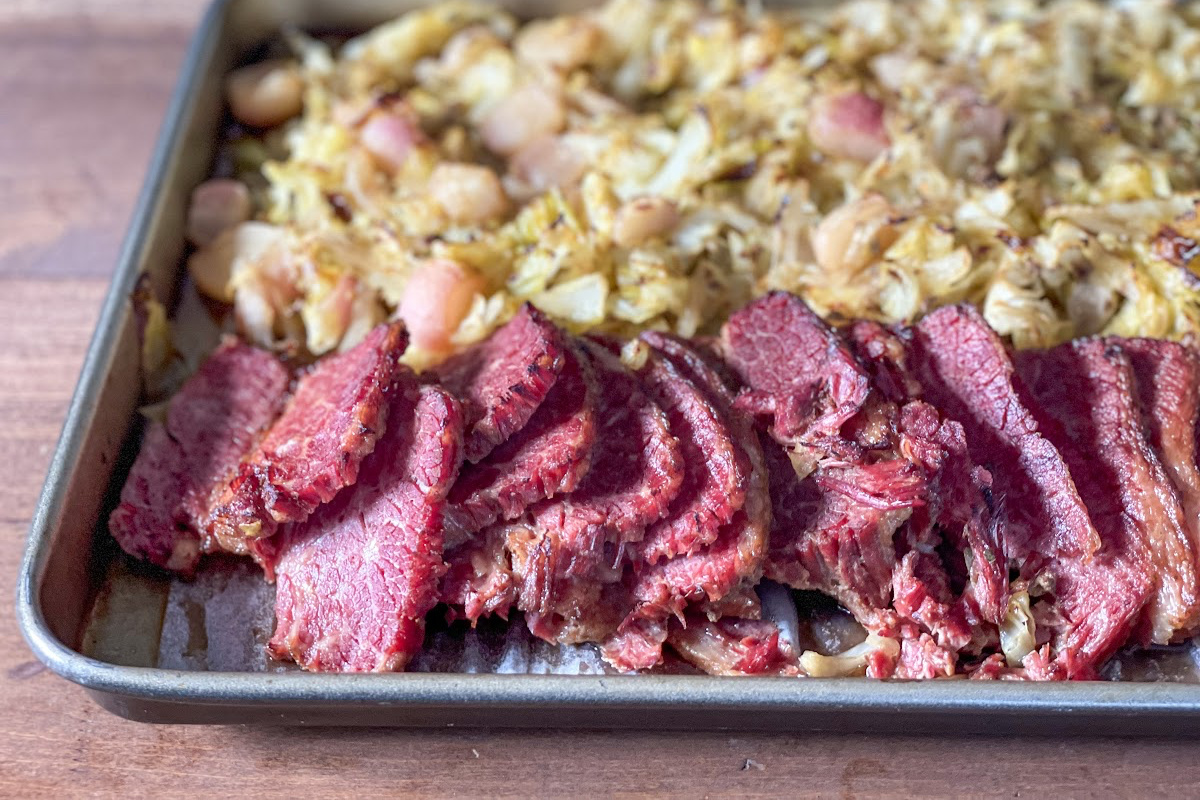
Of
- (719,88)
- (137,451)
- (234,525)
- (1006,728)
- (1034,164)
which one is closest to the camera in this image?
→ (1006,728)

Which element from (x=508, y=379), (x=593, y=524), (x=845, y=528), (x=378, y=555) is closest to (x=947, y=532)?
(x=845, y=528)

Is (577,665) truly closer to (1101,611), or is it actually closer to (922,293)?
(1101,611)

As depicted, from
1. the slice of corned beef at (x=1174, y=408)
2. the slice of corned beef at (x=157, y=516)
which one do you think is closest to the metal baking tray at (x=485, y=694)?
the slice of corned beef at (x=157, y=516)

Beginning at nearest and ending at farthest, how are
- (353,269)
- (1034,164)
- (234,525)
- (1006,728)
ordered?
1. (1006,728)
2. (234,525)
3. (353,269)
4. (1034,164)

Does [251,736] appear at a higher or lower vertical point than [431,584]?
lower

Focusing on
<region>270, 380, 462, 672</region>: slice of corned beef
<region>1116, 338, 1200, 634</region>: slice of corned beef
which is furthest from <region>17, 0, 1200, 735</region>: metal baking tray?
<region>1116, 338, 1200, 634</region>: slice of corned beef

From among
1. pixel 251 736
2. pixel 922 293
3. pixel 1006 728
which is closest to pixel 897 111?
pixel 922 293

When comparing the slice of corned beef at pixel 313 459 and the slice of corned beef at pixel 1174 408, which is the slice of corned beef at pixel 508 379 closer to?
the slice of corned beef at pixel 313 459
